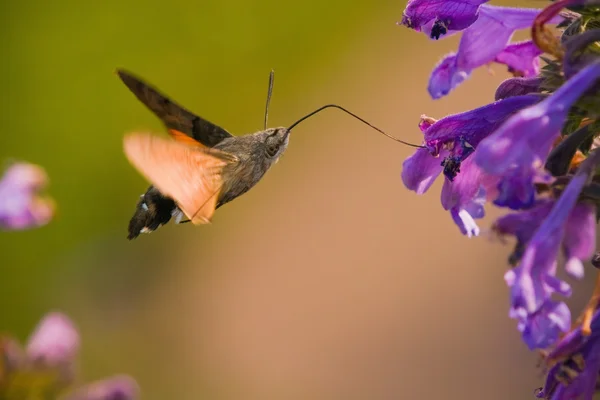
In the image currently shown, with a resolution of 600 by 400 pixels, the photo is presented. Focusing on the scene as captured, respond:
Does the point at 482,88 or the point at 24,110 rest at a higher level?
the point at 482,88

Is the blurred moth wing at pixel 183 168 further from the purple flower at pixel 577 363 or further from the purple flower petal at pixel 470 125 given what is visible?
the purple flower at pixel 577 363

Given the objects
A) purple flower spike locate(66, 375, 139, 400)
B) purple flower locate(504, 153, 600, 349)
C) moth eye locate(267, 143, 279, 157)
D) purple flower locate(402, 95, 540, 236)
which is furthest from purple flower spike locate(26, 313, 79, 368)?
purple flower locate(504, 153, 600, 349)

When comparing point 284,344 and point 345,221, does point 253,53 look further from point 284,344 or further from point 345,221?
point 284,344

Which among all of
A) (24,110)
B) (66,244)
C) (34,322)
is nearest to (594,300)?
(34,322)

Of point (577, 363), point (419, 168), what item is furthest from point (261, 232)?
point (577, 363)

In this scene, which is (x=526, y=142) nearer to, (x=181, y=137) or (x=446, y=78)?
(x=446, y=78)
